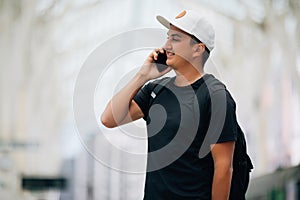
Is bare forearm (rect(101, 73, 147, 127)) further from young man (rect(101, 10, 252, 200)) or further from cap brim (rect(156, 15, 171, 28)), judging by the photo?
cap brim (rect(156, 15, 171, 28))

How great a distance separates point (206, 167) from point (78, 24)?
620 inches

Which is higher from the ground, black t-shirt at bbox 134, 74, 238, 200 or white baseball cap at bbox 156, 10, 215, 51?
white baseball cap at bbox 156, 10, 215, 51

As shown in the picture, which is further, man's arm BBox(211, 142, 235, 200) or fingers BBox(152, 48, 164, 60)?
fingers BBox(152, 48, 164, 60)

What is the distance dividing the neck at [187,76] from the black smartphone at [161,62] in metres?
0.04

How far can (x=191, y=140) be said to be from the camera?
168cm

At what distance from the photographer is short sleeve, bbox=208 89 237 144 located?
166 centimetres

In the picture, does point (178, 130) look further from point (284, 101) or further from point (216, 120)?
point (284, 101)

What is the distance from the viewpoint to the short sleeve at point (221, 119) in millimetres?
1658

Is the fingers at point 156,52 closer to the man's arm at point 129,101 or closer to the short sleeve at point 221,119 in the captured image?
the man's arm at point 129,101

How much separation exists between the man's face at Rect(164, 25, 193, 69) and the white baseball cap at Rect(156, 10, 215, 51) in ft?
0.06

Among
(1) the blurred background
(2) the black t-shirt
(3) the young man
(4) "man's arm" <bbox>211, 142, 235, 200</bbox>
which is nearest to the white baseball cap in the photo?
(3) the young man

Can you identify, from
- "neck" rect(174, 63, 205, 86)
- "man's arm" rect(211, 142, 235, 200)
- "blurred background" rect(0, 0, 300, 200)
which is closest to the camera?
"man's arm" rect(211, 142, 235, 200)

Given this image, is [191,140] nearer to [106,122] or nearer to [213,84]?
[213,84]

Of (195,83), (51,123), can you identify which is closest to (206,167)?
(195,83)
